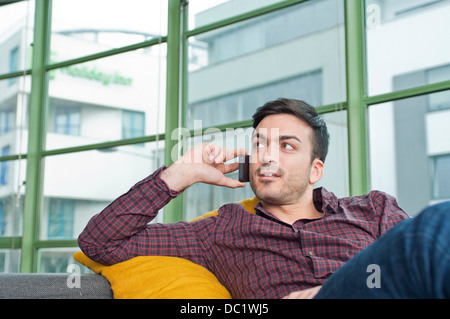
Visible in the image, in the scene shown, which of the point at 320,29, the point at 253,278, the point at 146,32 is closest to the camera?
the point at 253,278

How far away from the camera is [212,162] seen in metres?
1.87

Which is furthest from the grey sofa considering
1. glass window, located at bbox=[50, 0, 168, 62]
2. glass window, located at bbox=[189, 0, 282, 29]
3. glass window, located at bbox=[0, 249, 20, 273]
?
glass window, located at bbox=[0, 249, 20, 273]

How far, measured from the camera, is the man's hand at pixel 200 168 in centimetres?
176

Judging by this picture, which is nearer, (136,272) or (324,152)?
(136,272)

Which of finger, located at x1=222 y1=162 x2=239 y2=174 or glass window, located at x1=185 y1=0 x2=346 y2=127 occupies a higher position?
glass window, located at x1=185 y1=0 x2=346 y2=127

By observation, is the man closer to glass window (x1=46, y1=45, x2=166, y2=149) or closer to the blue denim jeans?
the blue denim jeans

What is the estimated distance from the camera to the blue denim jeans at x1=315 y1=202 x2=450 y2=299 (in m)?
0.87

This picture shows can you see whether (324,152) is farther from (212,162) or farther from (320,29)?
(320,29)

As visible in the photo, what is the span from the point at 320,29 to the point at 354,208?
1878 millimetres

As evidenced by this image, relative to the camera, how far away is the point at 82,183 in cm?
481

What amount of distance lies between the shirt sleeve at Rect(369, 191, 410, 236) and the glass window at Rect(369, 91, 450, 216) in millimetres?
1174

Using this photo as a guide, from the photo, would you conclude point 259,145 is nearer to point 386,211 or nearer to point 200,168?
point 200,168

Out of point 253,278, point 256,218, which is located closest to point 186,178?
point 256,218

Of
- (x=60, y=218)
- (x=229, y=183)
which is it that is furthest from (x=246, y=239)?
(x=60, y=218)
